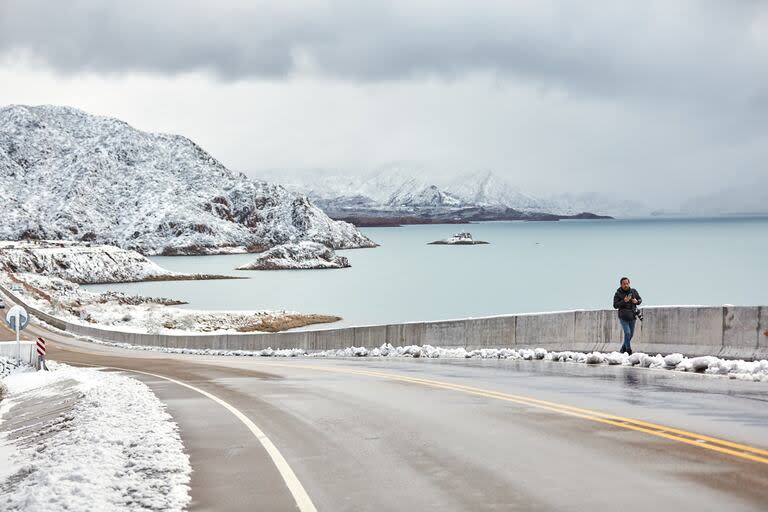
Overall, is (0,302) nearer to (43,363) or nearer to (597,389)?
(43,363)

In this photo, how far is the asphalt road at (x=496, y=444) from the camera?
745cm

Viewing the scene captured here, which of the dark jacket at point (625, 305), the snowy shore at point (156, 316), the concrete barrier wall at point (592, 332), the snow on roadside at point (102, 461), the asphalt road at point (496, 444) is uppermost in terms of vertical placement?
the dark jacket at point (625, 305)

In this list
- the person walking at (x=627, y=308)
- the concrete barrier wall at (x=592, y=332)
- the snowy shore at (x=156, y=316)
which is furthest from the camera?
the snowy shore at (x=156, y=316)

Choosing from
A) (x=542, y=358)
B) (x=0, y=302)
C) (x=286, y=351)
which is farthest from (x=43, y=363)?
(x=0, y=302)

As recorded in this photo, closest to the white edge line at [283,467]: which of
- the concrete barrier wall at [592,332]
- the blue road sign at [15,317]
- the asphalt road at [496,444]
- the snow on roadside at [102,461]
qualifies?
the asphalt road at [496,444]

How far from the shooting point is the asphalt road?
7.45 meters

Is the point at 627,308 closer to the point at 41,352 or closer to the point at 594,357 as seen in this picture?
the point at 594,357

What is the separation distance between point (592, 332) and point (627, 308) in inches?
112

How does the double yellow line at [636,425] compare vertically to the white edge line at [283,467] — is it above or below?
above

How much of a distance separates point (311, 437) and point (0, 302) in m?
97.5

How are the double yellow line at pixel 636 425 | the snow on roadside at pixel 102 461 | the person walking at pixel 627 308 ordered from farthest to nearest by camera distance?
the person walking at pixel 627 308, the double yellow line at pixel 636 425, the snow on roadside at pixel 102 461

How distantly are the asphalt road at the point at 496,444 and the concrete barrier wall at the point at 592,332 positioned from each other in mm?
2268

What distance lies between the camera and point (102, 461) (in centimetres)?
962

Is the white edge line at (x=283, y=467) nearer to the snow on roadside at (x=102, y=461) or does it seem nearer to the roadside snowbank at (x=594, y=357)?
the snow on roadside at (x=102, y=461)
